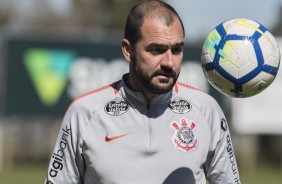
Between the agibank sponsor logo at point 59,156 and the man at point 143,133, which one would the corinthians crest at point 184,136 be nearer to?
the man at point 143,133

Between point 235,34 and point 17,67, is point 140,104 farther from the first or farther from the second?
point 17,67

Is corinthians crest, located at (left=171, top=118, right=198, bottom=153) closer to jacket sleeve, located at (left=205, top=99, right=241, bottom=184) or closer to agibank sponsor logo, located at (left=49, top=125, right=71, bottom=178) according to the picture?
jacket sleeve, located at (left=205, top=99, right=241, bottom=184)

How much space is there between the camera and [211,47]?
5918 mm

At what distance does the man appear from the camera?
5652 mm

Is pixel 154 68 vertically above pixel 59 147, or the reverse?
pixel 154 68

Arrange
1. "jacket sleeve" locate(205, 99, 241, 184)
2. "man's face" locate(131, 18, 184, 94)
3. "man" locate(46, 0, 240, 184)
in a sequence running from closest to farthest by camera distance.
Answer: "man's face" locate(131, 18, 184, 94), "man" locate(46, 0, 240, 184), "jacket sleeve" locate(205, 99, 241, 184)

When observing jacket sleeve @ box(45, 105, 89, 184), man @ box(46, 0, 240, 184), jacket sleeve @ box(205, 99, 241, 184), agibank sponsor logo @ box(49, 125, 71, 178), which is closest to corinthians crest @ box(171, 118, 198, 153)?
man @ box(46, 0, 240, 184)

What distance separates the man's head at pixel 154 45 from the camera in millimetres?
5457

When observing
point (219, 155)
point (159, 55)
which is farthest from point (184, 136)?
point (159, 55)

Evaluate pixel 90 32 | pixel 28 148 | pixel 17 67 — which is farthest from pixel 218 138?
pixel 90 32

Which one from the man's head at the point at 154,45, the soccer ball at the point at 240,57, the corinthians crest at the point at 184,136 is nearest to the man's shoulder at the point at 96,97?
the man's head at the point at 154,45

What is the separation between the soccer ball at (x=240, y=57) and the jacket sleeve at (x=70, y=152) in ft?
3.28

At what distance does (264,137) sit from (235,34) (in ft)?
160

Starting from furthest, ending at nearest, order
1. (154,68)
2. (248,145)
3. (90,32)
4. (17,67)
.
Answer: (90,32)
(248,145)
(17,67)
(154,68)
